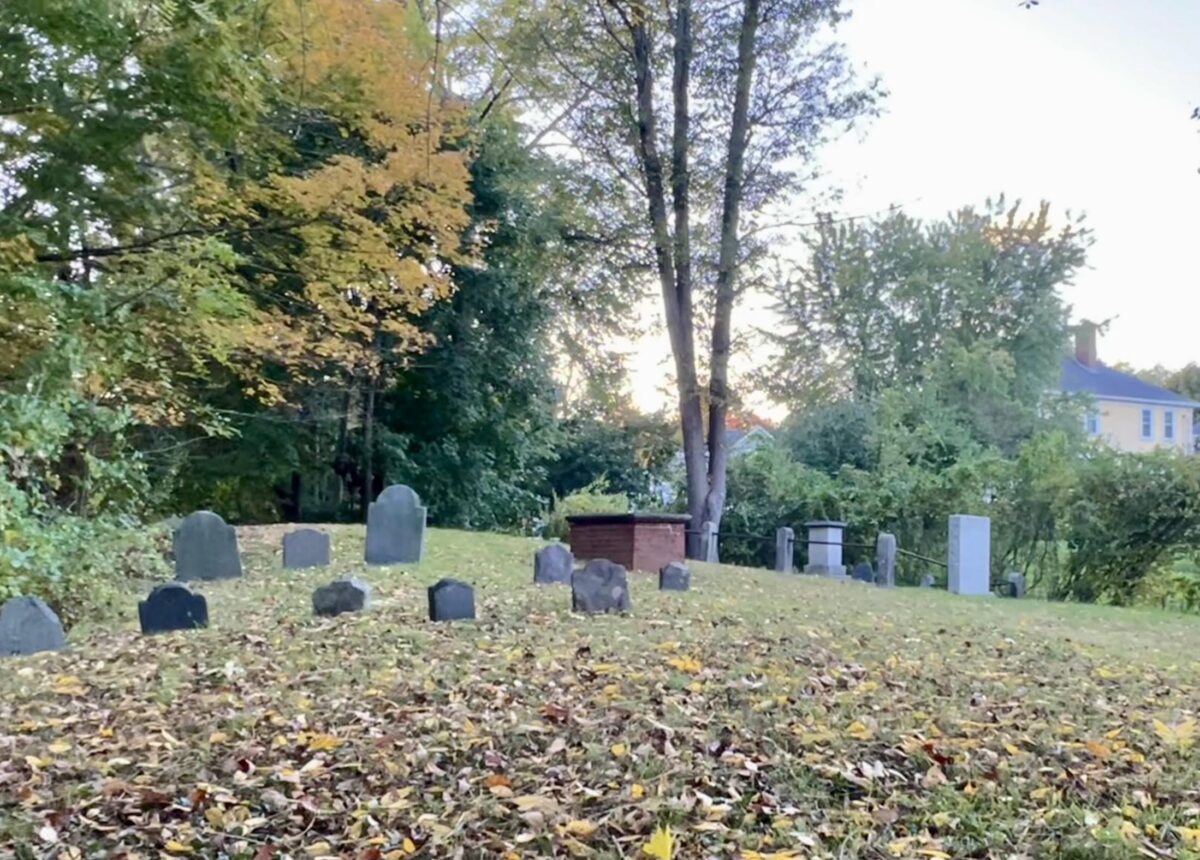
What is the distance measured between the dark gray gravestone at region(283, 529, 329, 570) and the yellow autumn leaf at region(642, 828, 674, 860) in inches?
350

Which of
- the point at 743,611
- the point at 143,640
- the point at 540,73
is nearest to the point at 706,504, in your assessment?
the point at 540,73

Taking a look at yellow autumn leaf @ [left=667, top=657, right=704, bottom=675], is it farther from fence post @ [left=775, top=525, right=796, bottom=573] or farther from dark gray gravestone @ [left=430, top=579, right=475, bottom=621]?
fence post @ [left=775, top=525, right=796, bottom=573]

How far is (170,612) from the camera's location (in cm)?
765

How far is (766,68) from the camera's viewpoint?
18703 mm

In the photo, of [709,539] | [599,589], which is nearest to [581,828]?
[599,589]

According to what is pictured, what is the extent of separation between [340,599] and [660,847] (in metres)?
5.26

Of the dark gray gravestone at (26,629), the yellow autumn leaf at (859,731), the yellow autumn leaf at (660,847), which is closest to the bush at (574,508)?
the dark gray gravestone at (26,629)

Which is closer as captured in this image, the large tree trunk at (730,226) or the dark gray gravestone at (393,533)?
the dark gray gravestone at (393,533)

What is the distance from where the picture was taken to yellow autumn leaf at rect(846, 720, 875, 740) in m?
4.38

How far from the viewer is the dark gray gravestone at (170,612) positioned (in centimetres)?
762

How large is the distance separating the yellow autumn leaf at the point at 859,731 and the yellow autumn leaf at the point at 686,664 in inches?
48.6

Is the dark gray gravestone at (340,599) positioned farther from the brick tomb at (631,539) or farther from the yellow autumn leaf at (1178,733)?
the brick tomb at (631,539)

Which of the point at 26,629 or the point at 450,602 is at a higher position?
the point at 450,602

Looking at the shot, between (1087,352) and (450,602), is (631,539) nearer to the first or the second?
(450,602)
